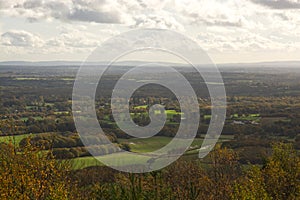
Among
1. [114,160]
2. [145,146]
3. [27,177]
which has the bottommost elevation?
[145,146]

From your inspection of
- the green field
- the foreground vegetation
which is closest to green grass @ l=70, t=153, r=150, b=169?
the green field

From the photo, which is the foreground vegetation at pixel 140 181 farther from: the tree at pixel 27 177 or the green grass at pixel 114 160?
the green grass at pixel 114 160

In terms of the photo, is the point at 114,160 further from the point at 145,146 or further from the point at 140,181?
the point at 140,181

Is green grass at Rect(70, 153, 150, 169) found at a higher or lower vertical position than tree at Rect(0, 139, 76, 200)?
lower

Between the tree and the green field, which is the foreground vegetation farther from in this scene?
the green field

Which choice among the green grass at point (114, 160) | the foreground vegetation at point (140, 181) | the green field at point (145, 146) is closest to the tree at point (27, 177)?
the foreground vegetation at point (140, 181)

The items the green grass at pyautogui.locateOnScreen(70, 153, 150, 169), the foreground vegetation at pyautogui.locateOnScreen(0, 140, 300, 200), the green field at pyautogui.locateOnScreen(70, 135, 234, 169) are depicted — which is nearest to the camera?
the foreground vegetation at pyautogui.locateOnScreen(0, 140, 300, 200)

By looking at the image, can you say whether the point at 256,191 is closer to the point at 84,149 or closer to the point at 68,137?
the point at 84,149

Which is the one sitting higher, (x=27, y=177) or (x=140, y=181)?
(x=140, y=181)

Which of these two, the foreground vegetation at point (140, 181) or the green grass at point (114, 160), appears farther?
the green grass at point (114, 160)

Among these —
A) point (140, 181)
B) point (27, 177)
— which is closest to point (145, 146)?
point (27, 177)

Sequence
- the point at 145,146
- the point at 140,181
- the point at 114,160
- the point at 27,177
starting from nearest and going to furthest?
the point at 140,181 → the point at 27,177 → the point at 114,160 → the point at 145,146

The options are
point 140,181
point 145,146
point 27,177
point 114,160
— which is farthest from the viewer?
point 145,146
